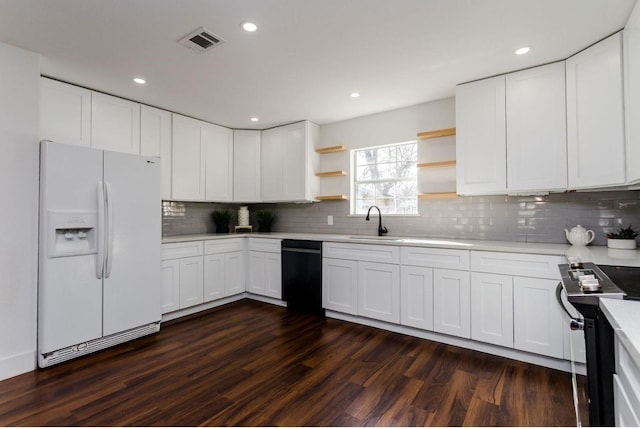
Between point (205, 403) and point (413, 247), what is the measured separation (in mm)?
2056

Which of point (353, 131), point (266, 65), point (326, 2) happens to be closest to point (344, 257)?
point (353, 131)

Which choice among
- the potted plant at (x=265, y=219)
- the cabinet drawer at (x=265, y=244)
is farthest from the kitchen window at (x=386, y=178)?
the potted plant at (x=265, y=219)

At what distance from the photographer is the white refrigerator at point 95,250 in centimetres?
241

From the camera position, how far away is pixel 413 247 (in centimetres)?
291

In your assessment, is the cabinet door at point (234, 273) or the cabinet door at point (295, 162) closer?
the cabinet door at point (234, 273)

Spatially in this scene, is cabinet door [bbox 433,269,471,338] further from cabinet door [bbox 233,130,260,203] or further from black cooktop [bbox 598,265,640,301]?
cabinet door [bbox 233,130,260,203]

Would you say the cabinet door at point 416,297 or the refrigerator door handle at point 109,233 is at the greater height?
the refrigerator door handle at point 109,233

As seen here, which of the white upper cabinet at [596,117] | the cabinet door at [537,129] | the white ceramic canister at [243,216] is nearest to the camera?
the white upper cabinet at [596,117]

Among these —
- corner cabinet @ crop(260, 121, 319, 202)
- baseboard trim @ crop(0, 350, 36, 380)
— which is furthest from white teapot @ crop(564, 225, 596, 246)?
baseboard trim @ crop(0, 350, 36, 380)

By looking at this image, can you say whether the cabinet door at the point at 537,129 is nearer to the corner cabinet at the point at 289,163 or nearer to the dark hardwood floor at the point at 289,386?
the dark hardwood floor at the point at 289,386

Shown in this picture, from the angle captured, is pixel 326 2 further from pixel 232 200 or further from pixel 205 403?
pixel 232 200

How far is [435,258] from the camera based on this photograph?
279cm

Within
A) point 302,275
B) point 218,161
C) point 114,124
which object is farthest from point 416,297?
point 114,124

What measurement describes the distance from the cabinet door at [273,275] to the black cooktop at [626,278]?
303 centimetres
